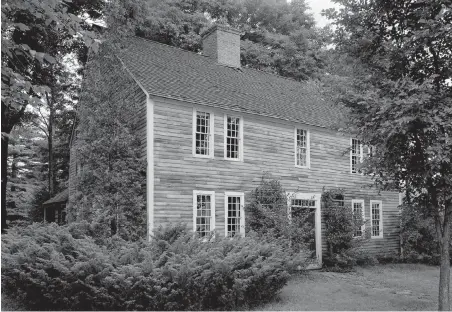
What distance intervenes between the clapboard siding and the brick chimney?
5.31m

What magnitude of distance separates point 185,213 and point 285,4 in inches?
1016

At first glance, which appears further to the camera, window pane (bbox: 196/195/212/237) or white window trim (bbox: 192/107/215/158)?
white window trim (bbox: 192/107/215/158)

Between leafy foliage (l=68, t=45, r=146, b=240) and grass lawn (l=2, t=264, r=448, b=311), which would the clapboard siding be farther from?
grass lawn (l=2, t=264, r=448, b=311)

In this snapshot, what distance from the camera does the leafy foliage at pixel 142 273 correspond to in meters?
8.95

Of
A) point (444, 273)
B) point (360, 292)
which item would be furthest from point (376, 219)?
point (444, 273)

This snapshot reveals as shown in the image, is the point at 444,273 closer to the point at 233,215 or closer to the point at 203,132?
→ the point at 233,215

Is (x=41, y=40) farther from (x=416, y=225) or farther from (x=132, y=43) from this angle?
(x=416, y=225)

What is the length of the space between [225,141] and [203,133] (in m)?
1.07

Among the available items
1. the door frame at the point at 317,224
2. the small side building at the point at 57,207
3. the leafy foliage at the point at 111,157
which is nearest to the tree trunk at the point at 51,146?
the small side building at the point at 57,207

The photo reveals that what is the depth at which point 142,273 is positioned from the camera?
9.06m

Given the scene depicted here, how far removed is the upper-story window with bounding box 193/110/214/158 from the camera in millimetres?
16203

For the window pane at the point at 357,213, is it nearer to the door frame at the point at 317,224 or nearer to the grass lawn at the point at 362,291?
the door frame at the point at 317,224

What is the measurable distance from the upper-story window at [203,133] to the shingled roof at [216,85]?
0.53m

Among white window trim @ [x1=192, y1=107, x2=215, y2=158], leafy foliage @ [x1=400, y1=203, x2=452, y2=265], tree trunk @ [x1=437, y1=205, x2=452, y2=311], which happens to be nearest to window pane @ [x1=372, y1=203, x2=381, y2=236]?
leafy foliage @ [x1=400, y1=203, x2=452, y2=265]
